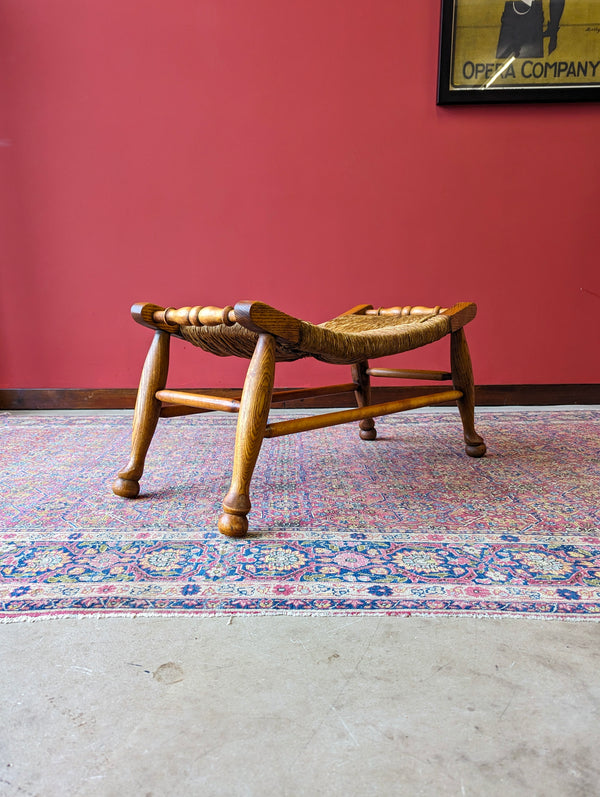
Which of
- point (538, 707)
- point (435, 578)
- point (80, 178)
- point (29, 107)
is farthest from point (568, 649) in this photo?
point (29, 107)

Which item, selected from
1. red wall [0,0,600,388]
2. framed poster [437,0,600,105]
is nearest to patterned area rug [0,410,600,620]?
red wall [0,0,600,388]

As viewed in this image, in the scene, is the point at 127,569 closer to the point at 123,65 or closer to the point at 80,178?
the point at 80,178

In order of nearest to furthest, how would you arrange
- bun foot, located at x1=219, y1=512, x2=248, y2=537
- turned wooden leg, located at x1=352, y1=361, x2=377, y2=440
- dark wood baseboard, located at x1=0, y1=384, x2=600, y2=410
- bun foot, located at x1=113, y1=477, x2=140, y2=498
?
bun foot, located at x1=219, y1=512, x2=248, y2=537 → bun foot, located at x1=113, y1=477, x2=140, y2=498 → turned wooden leg, located at x1=352, y1=361, x2=377, y2=440 → dark wood baseboard, located at x1=0, y1=384, x2=600, y2=410

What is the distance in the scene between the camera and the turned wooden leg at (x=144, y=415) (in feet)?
4.38

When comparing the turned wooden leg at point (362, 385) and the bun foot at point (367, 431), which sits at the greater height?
the turned wooden leg at point (362, 385)

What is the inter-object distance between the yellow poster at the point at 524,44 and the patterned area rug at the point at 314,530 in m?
1.53

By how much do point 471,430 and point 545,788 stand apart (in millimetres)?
1237

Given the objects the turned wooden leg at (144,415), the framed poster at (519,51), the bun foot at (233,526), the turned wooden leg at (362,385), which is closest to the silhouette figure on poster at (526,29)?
the framed poster at (519,51)

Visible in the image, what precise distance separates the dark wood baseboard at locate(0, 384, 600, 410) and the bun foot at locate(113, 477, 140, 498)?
113 cm

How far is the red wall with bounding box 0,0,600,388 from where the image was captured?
7.53 feet

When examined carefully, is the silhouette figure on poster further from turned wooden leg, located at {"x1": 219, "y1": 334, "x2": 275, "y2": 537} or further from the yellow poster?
turned wooden leg, located at {"x1": 219, "y1": 334, "x2": 275, "y2": 537}

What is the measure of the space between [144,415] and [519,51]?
218 centimetres

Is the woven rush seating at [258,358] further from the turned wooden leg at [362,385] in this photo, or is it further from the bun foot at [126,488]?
the turned wooden leg at [362,385]

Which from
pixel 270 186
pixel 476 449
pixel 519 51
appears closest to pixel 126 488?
pixel 476 449
